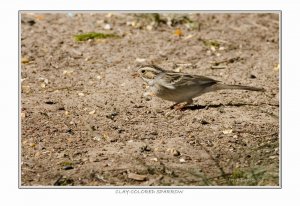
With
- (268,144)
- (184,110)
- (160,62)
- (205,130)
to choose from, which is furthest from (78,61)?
(268,144)

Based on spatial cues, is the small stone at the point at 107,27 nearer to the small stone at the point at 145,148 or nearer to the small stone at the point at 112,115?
the small stone at the point at 112,115

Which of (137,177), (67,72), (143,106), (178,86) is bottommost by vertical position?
(137,177)

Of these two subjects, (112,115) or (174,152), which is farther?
(112,115)

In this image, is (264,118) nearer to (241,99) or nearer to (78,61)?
(241,99)

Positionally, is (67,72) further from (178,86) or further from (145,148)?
(145,148)

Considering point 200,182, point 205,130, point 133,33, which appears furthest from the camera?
point 133,33

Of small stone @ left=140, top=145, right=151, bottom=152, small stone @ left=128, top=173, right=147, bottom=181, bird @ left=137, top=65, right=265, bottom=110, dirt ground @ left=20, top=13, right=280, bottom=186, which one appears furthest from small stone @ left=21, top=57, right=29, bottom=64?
small stone @ left=128, top=173, right=147, bottom=181

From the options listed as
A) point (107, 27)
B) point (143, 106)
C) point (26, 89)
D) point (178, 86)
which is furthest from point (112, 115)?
point (107, 27)
